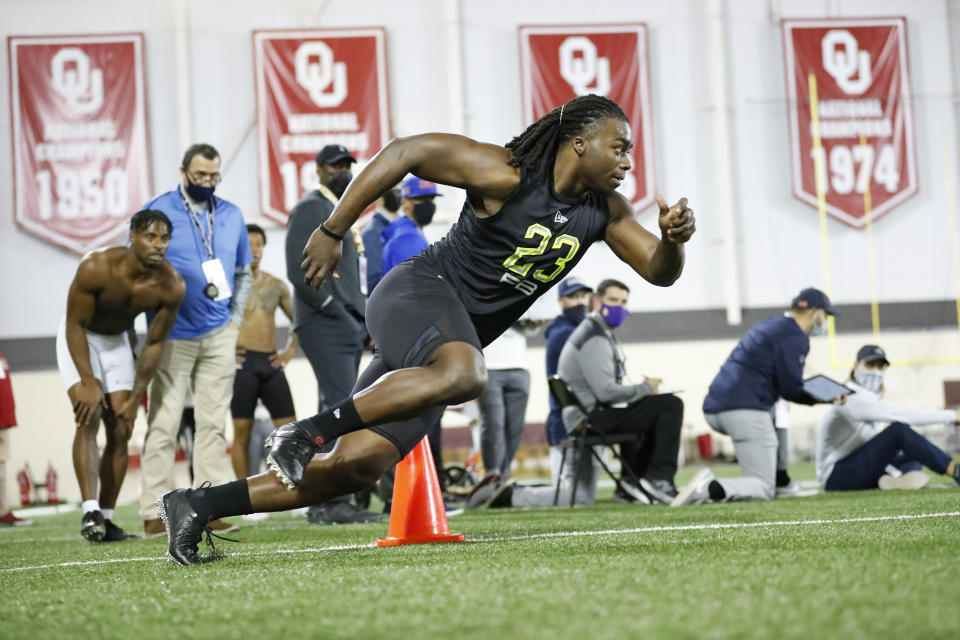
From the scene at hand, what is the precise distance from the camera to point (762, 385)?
7.40m

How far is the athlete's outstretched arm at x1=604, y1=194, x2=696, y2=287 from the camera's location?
3.37m

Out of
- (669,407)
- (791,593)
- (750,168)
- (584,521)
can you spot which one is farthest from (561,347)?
(750,168)

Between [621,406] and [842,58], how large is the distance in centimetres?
1082

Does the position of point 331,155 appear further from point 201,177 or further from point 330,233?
point 330,233

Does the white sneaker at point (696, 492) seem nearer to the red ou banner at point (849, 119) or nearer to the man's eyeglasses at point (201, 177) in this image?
the man's eyeglasses at point (201, 177)

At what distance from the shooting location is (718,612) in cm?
206

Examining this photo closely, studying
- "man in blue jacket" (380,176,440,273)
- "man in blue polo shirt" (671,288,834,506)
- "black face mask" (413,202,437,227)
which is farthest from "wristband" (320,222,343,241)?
"man in blue polo shirt" (671,288,834,506)

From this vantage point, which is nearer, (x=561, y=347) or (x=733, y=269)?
(x=561, y=347)

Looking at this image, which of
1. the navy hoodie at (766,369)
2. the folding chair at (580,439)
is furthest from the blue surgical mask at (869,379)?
the folding chair at (580,439)

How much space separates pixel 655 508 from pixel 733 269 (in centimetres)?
1024

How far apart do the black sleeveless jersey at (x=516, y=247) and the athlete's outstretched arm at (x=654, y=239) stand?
65 millimetres

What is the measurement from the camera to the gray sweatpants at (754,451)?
700 centimetres

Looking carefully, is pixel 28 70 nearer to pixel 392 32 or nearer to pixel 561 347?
pixel 392 32

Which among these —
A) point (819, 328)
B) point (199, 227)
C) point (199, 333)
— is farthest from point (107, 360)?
point (819, 328)
